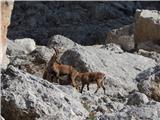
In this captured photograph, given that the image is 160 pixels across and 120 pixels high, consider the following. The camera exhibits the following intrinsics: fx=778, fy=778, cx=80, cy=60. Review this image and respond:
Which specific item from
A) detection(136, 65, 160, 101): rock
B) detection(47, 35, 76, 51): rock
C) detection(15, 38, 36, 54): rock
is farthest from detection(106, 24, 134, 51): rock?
detection(136, 65, 160, 101): rock

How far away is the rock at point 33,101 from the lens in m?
13.4

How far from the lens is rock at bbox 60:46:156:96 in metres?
20.1

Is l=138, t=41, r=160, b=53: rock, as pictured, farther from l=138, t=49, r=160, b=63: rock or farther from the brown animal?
the brown animal

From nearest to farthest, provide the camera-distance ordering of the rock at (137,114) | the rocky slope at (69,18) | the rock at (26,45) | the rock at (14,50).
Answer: the rock at (137,114)
the rock at (14,50)
the rock at (26,45)
the rocky slope at (69,18)

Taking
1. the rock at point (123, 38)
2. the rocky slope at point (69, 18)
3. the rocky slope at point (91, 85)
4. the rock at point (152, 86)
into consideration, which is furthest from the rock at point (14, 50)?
the rocky slope at point (69, 18)

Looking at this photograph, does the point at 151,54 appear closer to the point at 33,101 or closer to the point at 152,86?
the point at 152,86

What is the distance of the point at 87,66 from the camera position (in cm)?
2119

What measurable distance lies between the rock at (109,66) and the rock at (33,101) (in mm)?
4815

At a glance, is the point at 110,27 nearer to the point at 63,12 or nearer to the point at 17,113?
the point at 63,12

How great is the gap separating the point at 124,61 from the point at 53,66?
4416 millimetres

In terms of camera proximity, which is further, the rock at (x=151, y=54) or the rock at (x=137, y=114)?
the rock at (x=151, y=54)

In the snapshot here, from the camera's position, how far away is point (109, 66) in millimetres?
22078

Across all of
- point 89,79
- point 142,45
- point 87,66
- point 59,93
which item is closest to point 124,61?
point 87,66

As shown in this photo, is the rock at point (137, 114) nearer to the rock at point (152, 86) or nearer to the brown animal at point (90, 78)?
the rock at point (152, 86)
